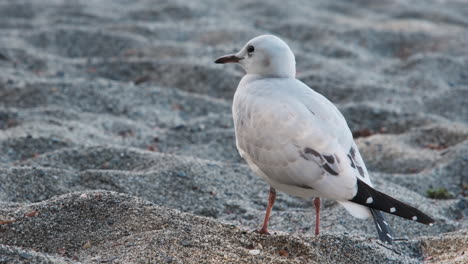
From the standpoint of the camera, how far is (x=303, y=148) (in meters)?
2.64

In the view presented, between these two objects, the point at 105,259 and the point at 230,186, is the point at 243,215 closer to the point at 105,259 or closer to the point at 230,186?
the point at 230,186

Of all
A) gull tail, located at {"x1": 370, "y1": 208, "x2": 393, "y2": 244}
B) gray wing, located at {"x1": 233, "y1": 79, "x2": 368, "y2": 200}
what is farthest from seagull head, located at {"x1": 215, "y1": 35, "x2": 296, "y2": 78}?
gull tail, located at {"x1": 370, "y1": 208, "x2": 393, "y2": 244}

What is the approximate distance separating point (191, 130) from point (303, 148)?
2402mm

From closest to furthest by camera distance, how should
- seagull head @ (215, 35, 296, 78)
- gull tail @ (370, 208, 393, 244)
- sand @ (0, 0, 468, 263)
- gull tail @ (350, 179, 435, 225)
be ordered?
gull tail @ (350, 179, 435, 225) → gull tail @ (370, 208, 393, 244) → sand @ (0, 0, 468, 263) → seagull head @ (215, 35, 296, 78)

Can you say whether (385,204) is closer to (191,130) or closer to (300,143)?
(300,143)

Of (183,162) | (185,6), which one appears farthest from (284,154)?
(185,6)

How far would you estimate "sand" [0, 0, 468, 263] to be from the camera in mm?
2711

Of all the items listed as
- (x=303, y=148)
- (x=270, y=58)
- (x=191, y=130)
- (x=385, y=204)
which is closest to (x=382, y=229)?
(x=385, y=204)

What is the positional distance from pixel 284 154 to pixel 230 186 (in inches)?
49.1

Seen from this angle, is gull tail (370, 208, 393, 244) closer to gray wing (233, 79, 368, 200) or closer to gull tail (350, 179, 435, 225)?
gull tail (350, 179, 435, 225)

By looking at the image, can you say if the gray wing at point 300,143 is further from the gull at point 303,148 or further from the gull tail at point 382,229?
the gull tail at point 382,229

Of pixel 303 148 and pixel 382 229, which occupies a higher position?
pixel 303 148

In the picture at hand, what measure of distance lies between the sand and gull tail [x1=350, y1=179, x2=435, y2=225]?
305 mm

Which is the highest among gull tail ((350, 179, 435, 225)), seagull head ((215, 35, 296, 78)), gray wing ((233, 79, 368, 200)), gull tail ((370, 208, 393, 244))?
seagull head ((215, 35, 296, 78))
